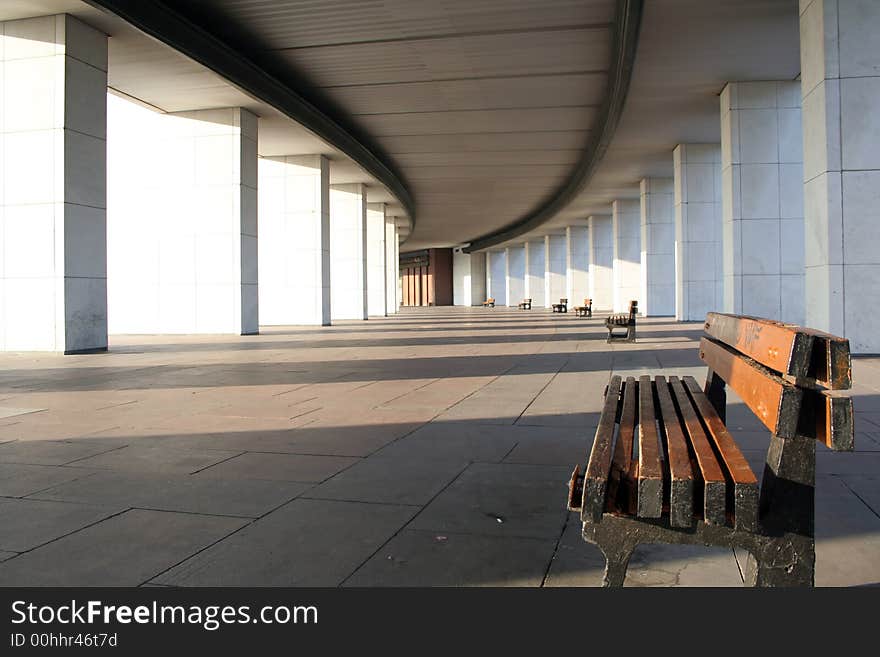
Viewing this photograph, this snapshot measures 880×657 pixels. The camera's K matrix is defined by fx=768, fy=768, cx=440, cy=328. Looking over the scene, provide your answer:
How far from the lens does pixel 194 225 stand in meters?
20.7

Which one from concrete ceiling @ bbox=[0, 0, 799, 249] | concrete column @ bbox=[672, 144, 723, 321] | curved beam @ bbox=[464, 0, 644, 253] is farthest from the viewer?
concrete column @ bbox=[672, 144, 723, 321]

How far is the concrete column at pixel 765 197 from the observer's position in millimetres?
18891

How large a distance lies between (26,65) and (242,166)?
23.0 ft

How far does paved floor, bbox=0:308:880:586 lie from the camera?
9.56 ft

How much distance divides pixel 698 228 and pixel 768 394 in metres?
25.2

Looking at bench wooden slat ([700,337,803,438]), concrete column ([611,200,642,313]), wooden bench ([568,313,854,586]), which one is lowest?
wooden bench ([568,313,854,586])

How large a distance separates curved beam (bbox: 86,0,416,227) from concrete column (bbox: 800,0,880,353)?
36.2 feet

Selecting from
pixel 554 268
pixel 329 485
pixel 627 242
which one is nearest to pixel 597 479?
pixel 329 485

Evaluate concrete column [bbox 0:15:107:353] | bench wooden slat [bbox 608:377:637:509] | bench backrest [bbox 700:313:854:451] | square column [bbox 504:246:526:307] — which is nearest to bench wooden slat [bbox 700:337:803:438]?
bench backrest [bbox 700:313:854:451]

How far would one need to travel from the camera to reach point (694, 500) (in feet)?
7.72

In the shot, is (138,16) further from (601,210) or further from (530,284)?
(530,284)

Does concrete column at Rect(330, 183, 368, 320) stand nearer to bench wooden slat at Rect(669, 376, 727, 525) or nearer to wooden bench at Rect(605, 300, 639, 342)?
wooden bench at Rect(605, 300, 639, 342)

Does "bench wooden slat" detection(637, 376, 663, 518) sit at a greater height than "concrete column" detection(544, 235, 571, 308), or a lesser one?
lesser
